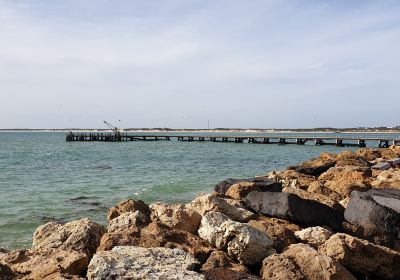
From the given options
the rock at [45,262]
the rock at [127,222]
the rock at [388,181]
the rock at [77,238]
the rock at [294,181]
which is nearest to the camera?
the rock at [45,262]

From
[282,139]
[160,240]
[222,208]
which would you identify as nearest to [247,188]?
[222,208]

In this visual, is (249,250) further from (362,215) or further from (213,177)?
(213,177)

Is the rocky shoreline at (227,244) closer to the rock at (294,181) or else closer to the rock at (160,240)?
the rock at (160,240)

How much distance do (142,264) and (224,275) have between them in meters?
0.85

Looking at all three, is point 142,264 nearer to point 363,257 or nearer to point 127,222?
point 127,222

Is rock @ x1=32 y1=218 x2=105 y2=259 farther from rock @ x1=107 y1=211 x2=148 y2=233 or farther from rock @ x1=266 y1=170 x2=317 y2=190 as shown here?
rock @ x1=266 y1=170 x2=317 y2=190

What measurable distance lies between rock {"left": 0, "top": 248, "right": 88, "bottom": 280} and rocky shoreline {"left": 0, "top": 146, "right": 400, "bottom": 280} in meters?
0.01

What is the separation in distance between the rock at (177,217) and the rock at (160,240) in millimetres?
527

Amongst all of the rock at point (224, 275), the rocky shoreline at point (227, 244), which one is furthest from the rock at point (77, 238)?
the rock at point (224, 275)

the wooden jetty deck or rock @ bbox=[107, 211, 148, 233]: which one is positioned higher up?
rock @ bbox=[107, 211, 148, 233]

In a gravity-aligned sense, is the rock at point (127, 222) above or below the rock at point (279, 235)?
above

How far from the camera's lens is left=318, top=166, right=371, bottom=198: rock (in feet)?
32.9

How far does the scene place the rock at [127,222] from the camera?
6176mm

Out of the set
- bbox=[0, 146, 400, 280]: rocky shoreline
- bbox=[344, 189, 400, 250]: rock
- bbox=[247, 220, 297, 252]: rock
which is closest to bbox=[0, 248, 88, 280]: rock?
bbox=[0, 146, 400, 280]: rocky shoreline
